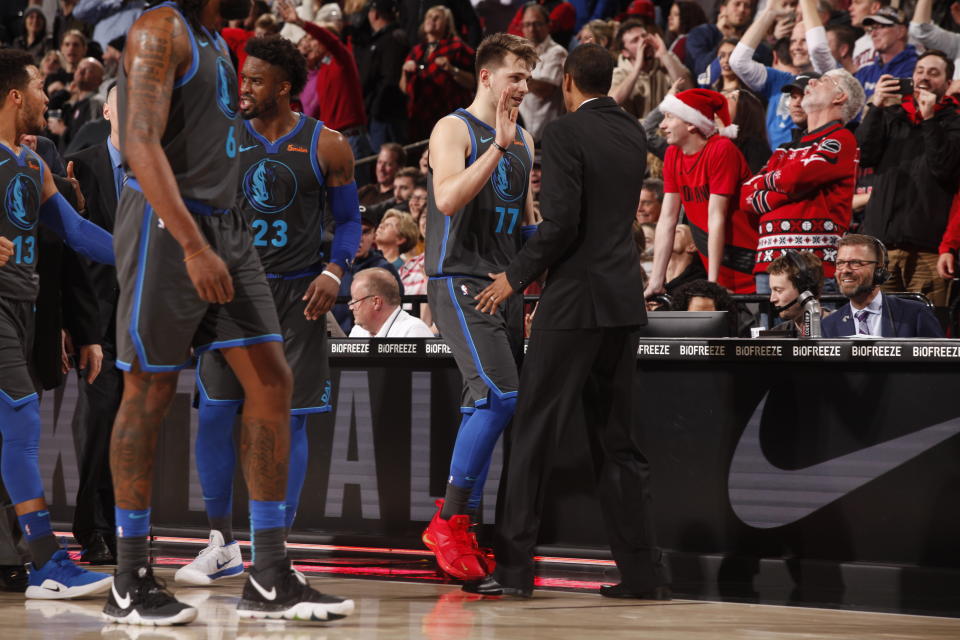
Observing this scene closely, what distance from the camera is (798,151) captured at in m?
7.44

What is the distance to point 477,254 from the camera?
5395 mm

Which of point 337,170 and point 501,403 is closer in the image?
point 501,403

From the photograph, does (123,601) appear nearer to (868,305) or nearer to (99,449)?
(99,449)

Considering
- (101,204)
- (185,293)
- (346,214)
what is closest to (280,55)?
(346,214)

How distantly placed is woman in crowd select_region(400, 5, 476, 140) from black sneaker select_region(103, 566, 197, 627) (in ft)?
26.9

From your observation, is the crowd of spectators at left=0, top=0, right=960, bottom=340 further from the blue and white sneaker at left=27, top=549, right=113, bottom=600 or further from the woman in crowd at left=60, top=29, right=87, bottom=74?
the blue and white sneaker at left=27, top=549, right=113, bottom=600

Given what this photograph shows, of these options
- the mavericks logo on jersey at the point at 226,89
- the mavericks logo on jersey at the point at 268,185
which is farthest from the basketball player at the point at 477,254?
the mavericks logo on jersey at the point at 226,89

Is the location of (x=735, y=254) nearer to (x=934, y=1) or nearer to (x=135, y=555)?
(x=934, y=1)

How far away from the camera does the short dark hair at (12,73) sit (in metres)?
5.07

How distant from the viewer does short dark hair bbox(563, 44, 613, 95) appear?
16.5 ft

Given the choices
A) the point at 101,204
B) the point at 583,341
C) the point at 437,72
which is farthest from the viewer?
the point at 437,72

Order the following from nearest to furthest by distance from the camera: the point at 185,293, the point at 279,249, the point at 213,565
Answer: the point at 185,293
the point at 213,565
the point at 279,249

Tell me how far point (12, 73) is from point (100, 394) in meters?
1.65

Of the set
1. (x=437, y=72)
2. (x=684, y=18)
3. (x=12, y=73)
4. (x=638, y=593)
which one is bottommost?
(x=638, y=593)
